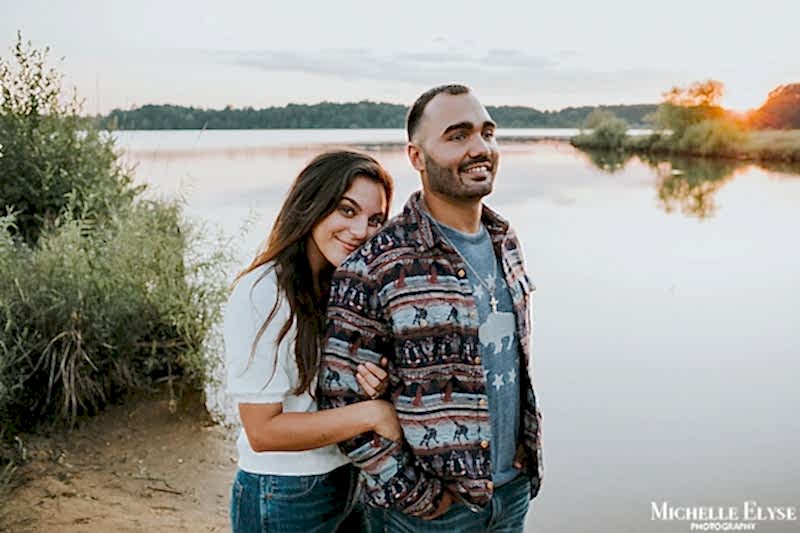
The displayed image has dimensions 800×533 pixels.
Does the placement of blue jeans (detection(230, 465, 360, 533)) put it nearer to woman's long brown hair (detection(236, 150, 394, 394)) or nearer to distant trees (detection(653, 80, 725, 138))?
woman's long brown hair (detection(236, 150, 394, 394))

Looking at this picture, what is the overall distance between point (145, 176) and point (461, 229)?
666 centimetres

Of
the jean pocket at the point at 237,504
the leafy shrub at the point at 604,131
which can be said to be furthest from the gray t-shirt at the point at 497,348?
the leafy shrub at the point at 604,131

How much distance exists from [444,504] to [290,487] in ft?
1.29

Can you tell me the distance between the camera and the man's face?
2.31 meters

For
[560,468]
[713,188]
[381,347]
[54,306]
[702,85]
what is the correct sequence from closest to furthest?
[381,347]
[54,306]
[560,468]
[713,188]
[702,85]

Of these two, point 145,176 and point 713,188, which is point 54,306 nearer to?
point 145,176

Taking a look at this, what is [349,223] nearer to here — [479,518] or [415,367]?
[415,367]

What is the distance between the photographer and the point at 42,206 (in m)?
7.64

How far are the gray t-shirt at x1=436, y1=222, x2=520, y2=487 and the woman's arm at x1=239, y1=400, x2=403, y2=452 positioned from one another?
0.31 metres

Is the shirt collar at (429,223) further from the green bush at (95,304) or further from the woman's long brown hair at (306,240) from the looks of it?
the green bush at (95,304)

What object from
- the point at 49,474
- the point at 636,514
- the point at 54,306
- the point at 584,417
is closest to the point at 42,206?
the point at 54,306

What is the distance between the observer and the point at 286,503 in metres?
2.24

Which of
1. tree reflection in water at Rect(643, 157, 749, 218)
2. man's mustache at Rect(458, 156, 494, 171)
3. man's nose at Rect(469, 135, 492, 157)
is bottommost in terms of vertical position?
tree reflection in water at Rect(643, 157, 749, 218)

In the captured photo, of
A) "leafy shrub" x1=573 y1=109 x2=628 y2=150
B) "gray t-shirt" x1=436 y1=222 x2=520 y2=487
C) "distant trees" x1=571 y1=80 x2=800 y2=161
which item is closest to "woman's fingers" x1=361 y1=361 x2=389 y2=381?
"gray t-shirt" x1=436 y1=222 x2=520 y2=487
